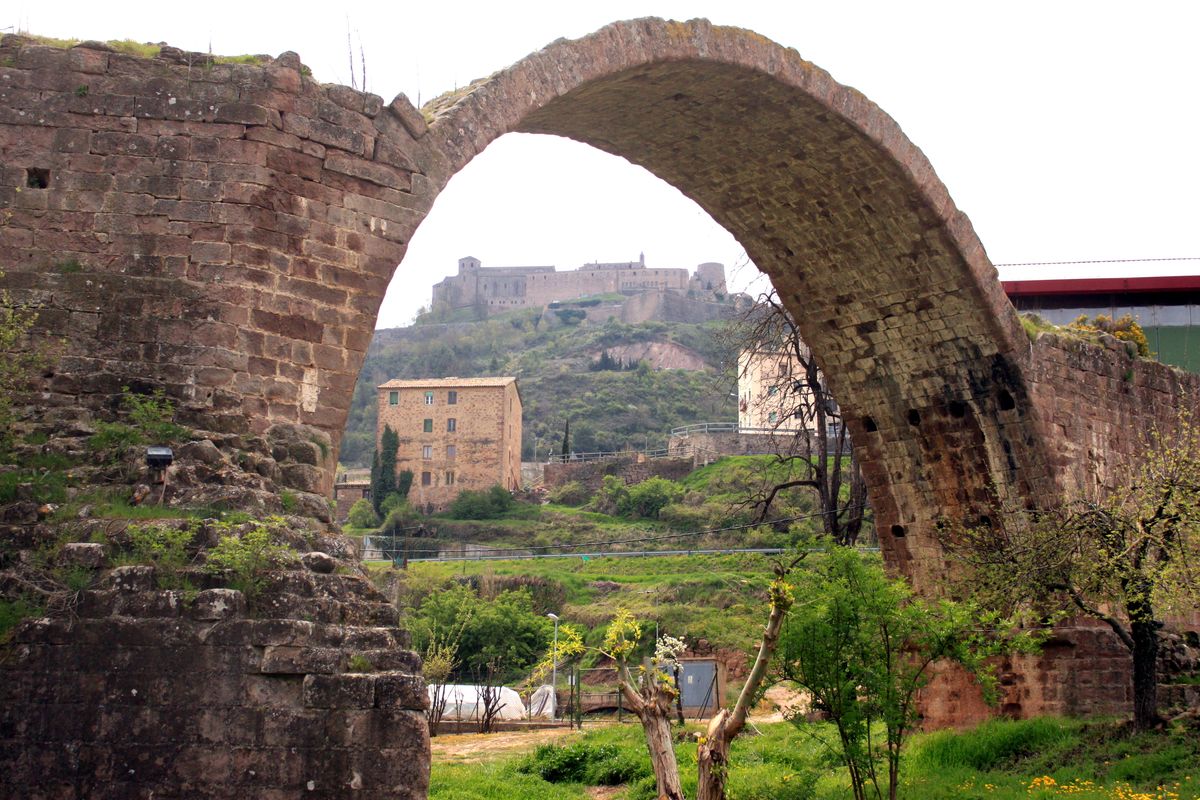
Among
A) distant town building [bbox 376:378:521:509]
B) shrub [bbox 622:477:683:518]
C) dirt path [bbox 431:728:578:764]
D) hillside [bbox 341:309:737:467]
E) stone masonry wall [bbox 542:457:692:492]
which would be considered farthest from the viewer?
hillside [bbox 341:309:737:467]

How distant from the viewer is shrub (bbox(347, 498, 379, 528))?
214ft

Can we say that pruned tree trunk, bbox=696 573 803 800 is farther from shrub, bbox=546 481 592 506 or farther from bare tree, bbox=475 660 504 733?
shrub, bbox=546 481 592 506

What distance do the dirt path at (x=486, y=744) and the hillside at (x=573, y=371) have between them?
6001 centimetres

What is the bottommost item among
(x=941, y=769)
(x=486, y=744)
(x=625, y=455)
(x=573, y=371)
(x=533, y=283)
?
(x=486, y=744)

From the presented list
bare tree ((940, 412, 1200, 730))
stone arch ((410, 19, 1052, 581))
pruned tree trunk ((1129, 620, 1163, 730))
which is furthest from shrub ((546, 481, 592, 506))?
pruned tree trunk ((1129, 620, 1163, 730))

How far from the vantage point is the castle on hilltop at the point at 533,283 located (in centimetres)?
14038

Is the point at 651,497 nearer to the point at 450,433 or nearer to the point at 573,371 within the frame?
the point at 450,433

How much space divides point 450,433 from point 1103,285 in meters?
52.0

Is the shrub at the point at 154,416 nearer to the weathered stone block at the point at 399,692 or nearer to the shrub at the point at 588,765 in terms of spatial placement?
the weathered stone block at the point at 399,692

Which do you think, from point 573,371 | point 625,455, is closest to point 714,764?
point 625,455

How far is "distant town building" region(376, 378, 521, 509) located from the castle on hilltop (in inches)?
2707

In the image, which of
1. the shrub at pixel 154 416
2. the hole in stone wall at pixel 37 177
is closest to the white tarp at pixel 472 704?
the shrub at pixel 154 416

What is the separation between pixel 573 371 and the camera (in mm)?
108312

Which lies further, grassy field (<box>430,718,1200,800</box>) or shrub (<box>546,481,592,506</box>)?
shrub (<box>546,481,592,506</box>)
